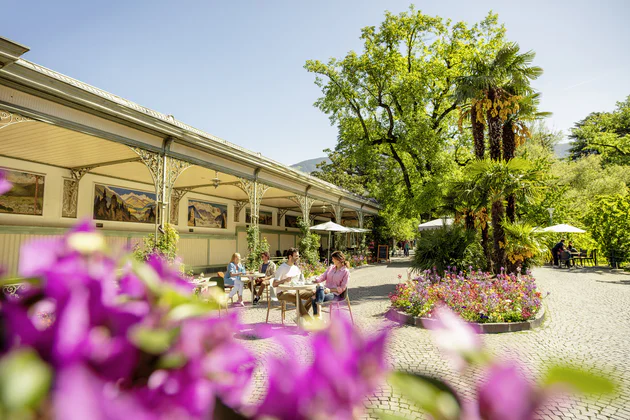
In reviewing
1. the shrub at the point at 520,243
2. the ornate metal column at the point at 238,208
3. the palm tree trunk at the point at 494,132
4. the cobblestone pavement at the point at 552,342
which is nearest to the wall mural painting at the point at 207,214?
the ornate metal column at the point at 238,208

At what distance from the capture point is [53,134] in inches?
363

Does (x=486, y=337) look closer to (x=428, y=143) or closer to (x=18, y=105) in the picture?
(x=18, y=105)

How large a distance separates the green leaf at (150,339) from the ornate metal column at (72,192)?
14.9 m

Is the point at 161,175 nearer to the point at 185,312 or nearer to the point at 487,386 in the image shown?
the point at 185,312

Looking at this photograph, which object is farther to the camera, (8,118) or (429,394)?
(8,118)

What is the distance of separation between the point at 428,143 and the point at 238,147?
31.5 ft

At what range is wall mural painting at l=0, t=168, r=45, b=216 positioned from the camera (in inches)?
438

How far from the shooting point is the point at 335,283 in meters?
7.54

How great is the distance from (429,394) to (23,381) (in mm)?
372

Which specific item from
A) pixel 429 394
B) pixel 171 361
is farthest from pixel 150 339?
pixel 429 394

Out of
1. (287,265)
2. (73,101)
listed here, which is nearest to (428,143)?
(287,265)

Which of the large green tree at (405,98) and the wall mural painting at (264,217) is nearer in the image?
the large green tree at (405,98)

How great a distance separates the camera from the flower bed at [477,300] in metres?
7.13

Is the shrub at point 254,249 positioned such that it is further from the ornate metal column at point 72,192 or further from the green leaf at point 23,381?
the green leaf at point 23,381
